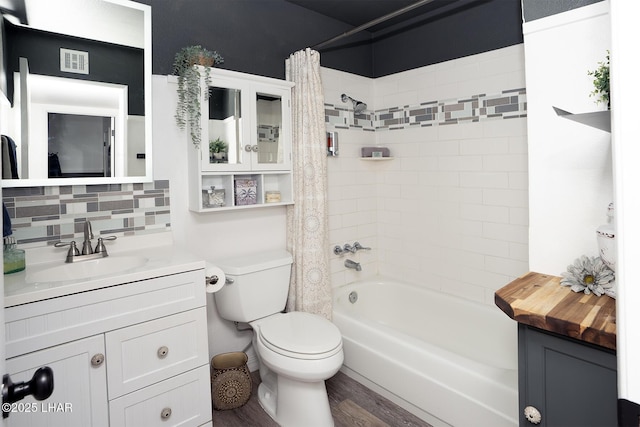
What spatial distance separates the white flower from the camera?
1.22m

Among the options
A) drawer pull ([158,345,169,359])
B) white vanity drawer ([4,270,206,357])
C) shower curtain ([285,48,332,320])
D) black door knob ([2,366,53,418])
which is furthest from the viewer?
shower curtain ([285,48,332,320])

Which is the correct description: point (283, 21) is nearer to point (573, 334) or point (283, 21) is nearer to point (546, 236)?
point (546, 236)

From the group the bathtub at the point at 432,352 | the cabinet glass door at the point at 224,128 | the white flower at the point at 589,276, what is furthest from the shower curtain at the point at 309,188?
the white flower at the point at 589,276

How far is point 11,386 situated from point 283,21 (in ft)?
8.50

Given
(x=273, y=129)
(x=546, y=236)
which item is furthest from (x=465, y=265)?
(x=273, y=129)

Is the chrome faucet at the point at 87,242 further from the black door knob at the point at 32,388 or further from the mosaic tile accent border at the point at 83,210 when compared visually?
the black door knob at the point at 32,388

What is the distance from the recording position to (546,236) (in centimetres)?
150

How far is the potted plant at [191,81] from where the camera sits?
2076 mm

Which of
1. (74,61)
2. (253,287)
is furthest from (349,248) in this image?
(74,61)

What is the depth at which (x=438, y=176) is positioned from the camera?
283cm

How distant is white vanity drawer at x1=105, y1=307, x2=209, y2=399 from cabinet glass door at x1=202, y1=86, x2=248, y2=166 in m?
0.91

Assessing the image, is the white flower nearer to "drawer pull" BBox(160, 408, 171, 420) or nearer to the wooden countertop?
the wooden countertop

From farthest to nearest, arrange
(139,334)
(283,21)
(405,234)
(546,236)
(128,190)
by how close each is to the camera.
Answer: (405,234) → (283,21) → (128,190) → (139,334) → (546,236)

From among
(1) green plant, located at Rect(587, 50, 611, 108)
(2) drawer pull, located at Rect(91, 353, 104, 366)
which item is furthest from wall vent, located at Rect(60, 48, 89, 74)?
(1) green plant, located at Rect(587, 50, 611, 108)
